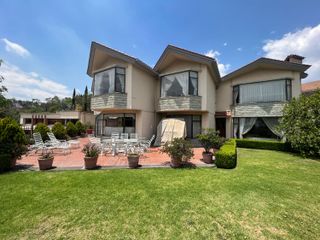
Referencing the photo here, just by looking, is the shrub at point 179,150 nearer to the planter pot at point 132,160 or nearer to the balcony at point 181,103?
the planter pot at point 132,160

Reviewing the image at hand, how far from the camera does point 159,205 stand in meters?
4.84

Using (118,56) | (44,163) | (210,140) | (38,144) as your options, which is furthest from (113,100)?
(210,140)

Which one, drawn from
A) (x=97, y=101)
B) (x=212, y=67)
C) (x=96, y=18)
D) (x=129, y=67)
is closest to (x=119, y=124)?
(x=97, y=101)

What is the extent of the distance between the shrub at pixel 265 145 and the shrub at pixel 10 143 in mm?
16125

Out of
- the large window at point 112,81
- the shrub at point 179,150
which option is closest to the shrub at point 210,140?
the shrub at point 179,150

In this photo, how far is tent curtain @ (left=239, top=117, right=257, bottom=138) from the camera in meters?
17.1

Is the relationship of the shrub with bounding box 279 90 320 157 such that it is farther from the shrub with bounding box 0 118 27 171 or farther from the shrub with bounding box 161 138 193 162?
the shrub with bounding box 0 118 27 171

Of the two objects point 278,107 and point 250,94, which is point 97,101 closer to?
point 250,94

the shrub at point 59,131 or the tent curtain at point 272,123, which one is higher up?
the tent curtain at point 272,123

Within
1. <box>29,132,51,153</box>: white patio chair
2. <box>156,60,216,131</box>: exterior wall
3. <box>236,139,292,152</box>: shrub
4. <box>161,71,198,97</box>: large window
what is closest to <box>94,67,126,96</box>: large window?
<box>156,60,216,131</box>: exterior wall

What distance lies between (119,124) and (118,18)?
8.88 m

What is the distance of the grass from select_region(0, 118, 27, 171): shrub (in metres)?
0.87

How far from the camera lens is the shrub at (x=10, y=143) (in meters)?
8.03

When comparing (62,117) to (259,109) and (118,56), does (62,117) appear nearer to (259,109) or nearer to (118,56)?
(118,56)
